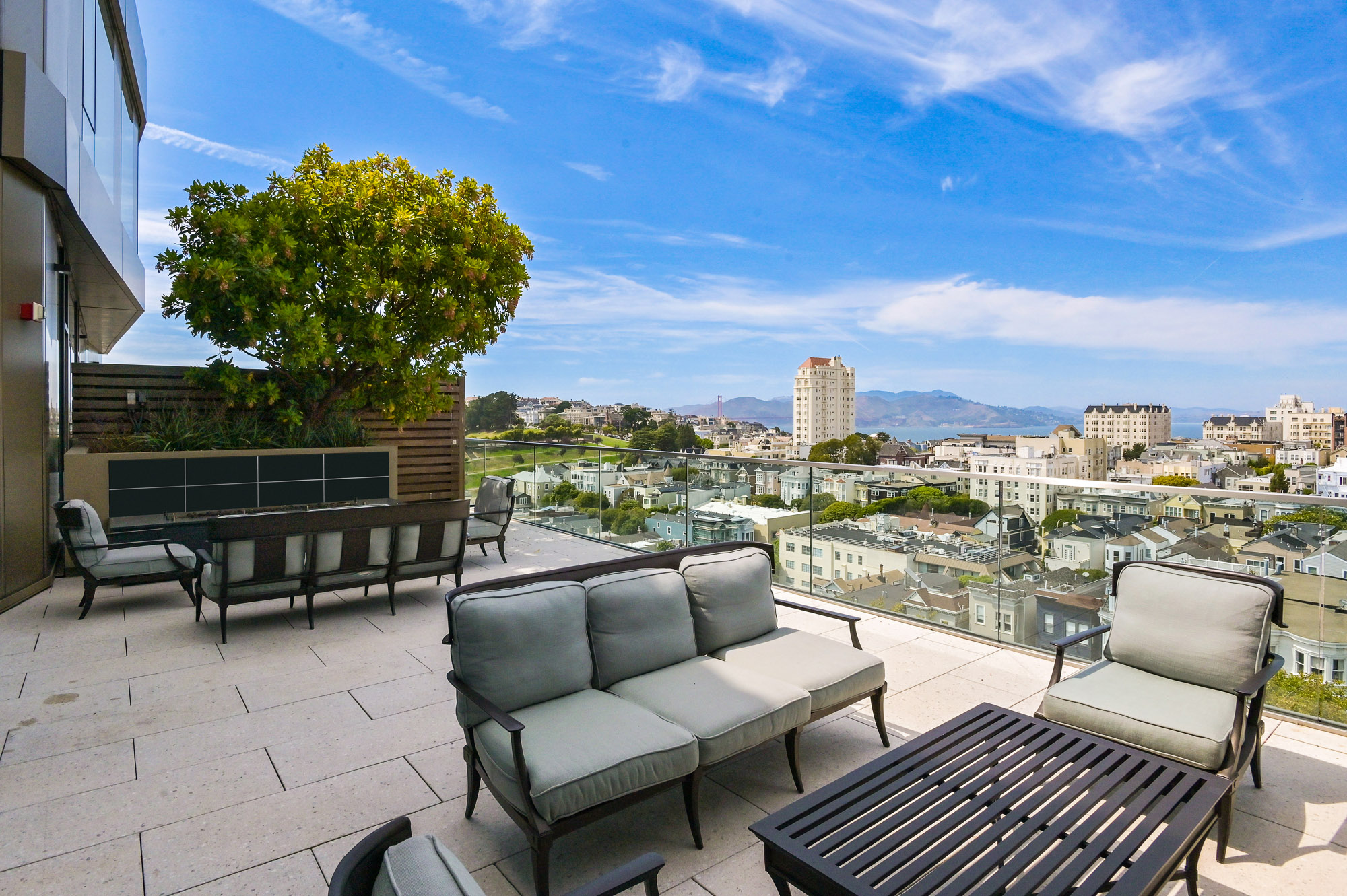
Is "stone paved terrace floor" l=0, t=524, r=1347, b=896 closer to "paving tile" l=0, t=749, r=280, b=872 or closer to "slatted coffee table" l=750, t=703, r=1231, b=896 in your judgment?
"paving tile" l=0, t=749, r=280, b=872

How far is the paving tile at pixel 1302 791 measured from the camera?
2609 mm

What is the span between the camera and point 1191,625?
294 cm

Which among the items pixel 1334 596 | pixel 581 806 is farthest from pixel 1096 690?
pixel 581 806

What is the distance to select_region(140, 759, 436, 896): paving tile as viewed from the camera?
7.68ft

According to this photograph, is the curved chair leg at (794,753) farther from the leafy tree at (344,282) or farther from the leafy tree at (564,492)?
the leafy tree at (344,282)

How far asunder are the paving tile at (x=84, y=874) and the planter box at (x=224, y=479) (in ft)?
18.1

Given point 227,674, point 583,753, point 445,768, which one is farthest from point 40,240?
point 583,753

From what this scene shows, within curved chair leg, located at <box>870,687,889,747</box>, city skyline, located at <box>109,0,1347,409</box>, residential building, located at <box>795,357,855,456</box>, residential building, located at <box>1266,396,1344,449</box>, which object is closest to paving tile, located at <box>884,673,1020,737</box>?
curved chair leg, located at <box>870,687,889,747</box>

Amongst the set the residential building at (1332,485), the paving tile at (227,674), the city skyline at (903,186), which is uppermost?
the city skyline at (903,186)

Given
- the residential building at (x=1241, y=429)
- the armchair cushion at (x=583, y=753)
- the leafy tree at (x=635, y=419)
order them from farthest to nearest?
the residential building at (x=1241, y=429), the leafy tree at (x=635, y=419), the armchair cushion at (x=583, y=753)

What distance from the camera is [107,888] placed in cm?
223

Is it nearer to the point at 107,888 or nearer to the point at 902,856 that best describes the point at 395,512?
the point at 107,888

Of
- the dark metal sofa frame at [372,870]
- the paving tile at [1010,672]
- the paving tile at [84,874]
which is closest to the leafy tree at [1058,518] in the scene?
the paving tile at [1010,672]

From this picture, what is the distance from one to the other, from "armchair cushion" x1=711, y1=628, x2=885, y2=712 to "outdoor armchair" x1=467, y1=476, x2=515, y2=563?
162 inches
